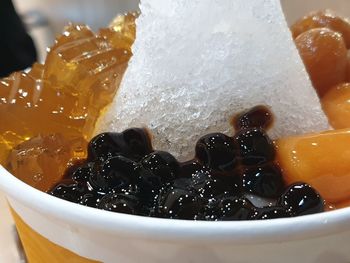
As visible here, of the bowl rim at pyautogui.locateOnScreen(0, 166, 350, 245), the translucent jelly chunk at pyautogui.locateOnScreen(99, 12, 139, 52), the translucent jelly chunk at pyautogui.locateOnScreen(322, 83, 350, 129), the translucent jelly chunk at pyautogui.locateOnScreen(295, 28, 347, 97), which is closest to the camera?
the bowl rim at pyautogui.locateOnScreen(0, 166, 350, 245)

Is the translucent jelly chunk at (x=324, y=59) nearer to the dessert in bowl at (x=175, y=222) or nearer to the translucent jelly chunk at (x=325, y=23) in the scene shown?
the translucent jelly chunk at (x=325, y=23)

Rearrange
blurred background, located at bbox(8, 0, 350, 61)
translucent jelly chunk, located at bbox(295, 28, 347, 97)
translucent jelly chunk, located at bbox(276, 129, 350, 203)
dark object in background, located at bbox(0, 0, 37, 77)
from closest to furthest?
translucent jelly chunk, located at bbox(276, 129, 350, 203), translucent jelly chunk, located at bbox(295, 28, 347, 97), dark object in background, located at bbox(0, 0, 37, 77), blurred background, located at bbox(8, 0, 350, 61)

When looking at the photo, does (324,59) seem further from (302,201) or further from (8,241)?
(8,241)

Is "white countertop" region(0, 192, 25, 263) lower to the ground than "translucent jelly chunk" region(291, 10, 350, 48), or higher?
lower

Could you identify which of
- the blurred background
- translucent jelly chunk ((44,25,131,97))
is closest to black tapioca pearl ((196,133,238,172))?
translucent jelly chunk ((44,25,131,97))

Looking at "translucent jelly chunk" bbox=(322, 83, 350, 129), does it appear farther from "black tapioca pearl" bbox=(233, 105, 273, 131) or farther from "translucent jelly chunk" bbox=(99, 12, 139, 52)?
"translucent jelly chunk" bbox=(99, 12, 139, 52)

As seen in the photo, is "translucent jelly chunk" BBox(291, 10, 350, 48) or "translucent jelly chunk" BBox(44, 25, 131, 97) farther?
"translucent jelly chunk" BBox(291, 10, 350, 48)

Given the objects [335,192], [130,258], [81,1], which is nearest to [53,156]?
[130,258]

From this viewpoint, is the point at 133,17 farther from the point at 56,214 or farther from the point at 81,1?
the point at 81,1
